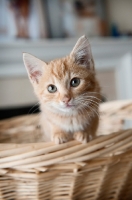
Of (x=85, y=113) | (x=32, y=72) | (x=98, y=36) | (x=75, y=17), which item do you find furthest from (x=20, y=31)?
(x=85, y=113)

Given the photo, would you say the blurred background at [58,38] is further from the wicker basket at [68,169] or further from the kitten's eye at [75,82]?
the wicker basket at [68,169]

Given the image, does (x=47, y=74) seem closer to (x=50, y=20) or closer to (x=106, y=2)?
(x=50, y=20)

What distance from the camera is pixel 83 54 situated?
0.91m

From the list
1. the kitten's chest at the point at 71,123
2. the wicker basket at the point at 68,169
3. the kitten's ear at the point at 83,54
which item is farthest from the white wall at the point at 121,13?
the wicker basket at the point at 68,169

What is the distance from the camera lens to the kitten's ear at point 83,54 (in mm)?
877

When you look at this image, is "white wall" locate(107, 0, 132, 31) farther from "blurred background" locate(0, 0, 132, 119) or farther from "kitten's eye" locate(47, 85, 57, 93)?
"kitten's eye" locate(47, 85, 57, 93)

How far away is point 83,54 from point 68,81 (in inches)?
4.8

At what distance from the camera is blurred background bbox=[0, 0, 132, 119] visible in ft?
6.93

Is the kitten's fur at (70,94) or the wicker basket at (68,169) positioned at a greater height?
the kitten's fur at (70,94)

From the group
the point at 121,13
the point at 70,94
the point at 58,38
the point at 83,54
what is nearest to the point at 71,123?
the point at 70,94

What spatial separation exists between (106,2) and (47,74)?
6.06 feet

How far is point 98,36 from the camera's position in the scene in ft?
7.91

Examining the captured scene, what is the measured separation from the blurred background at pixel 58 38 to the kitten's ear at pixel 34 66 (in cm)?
103

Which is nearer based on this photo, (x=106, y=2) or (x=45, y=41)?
(x=45, y=41)
